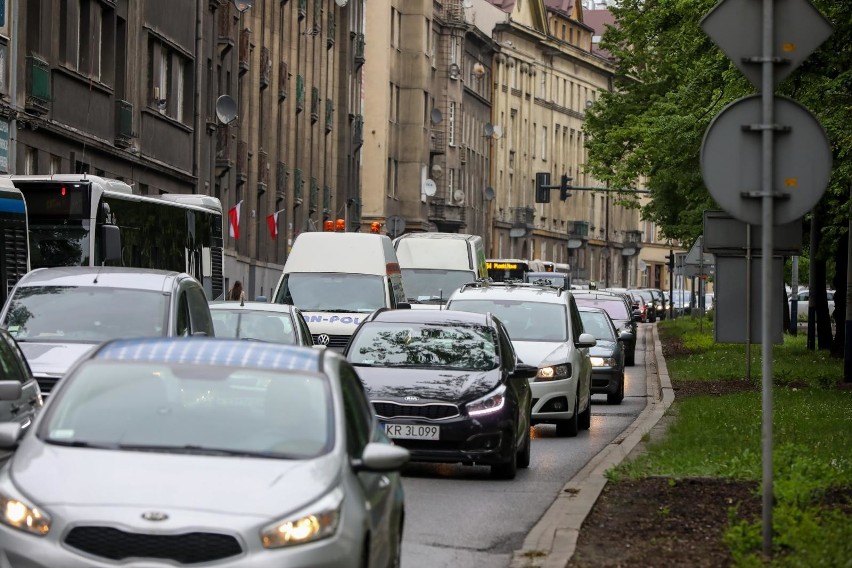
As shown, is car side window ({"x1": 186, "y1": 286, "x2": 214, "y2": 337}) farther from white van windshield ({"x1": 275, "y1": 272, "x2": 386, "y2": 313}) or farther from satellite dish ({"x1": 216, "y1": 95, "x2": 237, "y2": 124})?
satellite dish ({"x1": 216, "y1": 95, "x2": 237, "y2": 124})

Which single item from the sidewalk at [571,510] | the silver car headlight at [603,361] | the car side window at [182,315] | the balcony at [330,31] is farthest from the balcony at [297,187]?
the car side window at [182,315]

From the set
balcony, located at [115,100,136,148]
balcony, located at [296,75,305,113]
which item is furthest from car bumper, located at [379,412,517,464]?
balcony, located at [296,75,305,113]

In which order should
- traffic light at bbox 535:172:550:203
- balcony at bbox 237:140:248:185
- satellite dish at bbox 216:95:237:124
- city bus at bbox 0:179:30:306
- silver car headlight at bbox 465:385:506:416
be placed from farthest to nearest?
traffic light at bbox 535:172:550:203 < balcony at bbox 237:140:248:185 < satellite dish at bbox 216:95:237:124 < city bus at bbox 0:179:30:306 < silver car headlight at bbox 465:385:506:416

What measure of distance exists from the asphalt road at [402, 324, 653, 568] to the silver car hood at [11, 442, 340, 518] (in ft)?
9.82

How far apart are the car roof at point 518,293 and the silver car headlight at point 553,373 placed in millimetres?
1842

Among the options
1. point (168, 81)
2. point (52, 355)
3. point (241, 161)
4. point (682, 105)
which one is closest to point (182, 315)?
point (52, 355)

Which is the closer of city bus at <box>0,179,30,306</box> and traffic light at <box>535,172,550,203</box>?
city bus at <box>0,179,30,306</box>

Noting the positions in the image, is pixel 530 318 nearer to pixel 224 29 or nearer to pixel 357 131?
pixel 224 29

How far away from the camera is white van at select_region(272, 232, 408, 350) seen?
3173 cm

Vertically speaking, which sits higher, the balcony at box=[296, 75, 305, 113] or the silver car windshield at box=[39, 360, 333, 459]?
the balcony at box=[296, 75, 305, 113]

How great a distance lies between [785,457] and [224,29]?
136ft

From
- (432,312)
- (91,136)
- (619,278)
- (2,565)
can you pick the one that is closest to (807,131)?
(2,565)

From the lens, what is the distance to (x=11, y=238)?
21.8m

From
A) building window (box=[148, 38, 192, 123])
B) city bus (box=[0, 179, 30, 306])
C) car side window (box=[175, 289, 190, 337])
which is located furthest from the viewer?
building window (box=[148, 38, 192, 123])
